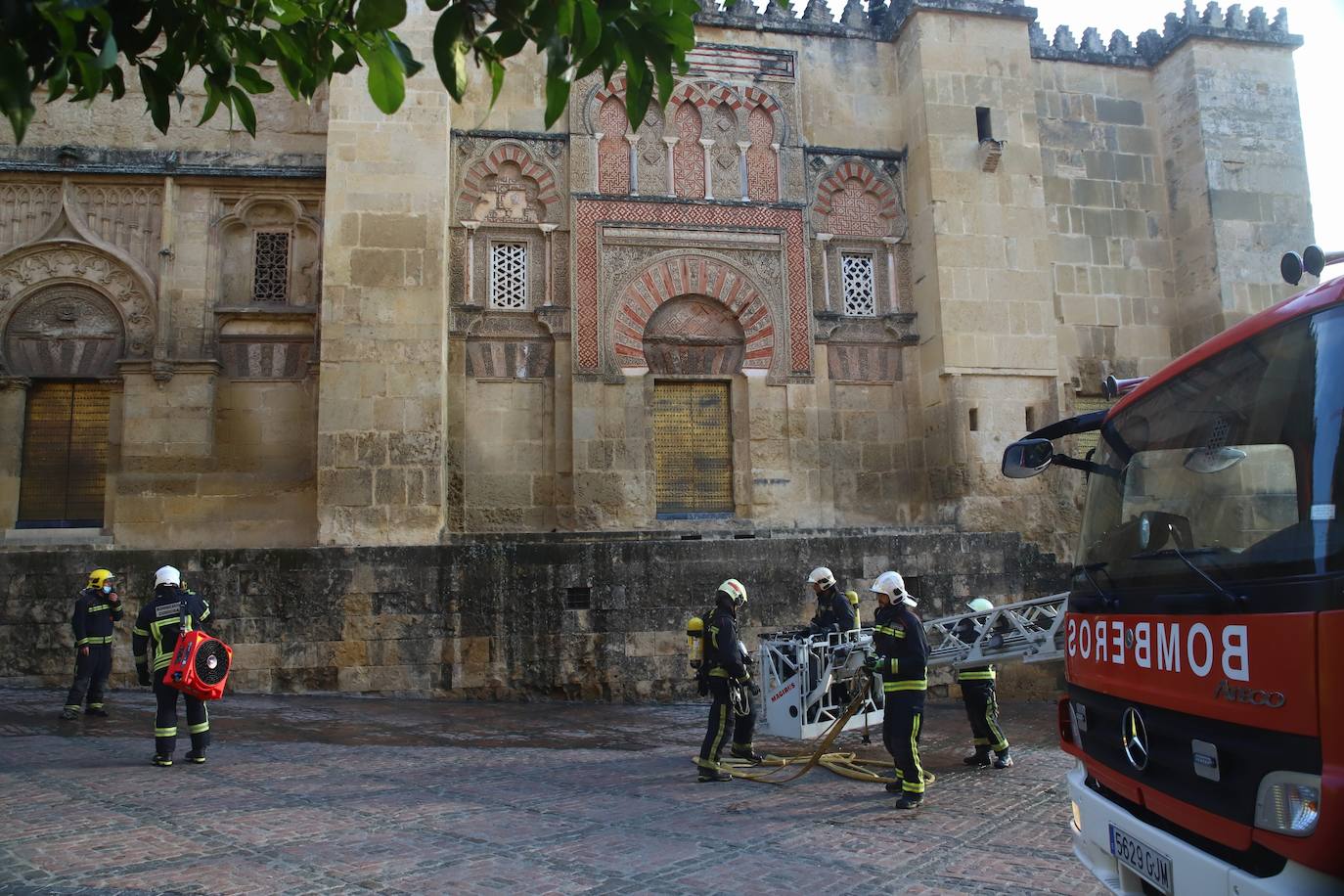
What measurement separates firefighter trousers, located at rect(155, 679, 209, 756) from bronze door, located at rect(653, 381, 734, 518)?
6675 millimetres

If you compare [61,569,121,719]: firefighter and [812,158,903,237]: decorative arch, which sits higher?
[812,158,903,237]: decorative arch

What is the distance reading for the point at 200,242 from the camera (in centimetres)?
1205

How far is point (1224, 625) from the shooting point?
2789mm

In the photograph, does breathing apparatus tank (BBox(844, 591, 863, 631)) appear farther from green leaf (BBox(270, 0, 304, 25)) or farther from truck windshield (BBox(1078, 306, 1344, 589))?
green leaf (BBox(270, 0, 304, 25))

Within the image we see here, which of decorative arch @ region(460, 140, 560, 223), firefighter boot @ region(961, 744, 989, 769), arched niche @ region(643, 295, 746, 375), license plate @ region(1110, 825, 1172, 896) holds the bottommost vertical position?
firefighter boot @ region(961, 744, 989, 769)

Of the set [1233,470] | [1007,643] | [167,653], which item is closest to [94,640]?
[167,653]

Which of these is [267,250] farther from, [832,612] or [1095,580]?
[1095,580]

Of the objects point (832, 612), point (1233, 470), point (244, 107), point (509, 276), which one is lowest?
point (832, 612)

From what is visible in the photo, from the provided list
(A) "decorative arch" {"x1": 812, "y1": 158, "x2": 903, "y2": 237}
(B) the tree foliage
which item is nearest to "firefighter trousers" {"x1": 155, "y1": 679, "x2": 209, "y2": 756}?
(B) the tree foliage

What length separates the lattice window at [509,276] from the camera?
41.2ft

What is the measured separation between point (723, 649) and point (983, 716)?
6.74 feet

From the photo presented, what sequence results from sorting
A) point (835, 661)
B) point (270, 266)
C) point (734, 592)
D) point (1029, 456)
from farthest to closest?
point (270, 266), point (835, 661), point (734, 592), point (1029, 456)

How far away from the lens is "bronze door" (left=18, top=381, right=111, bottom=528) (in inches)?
456

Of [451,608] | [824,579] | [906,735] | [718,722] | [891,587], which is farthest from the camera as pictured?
[451,608]
